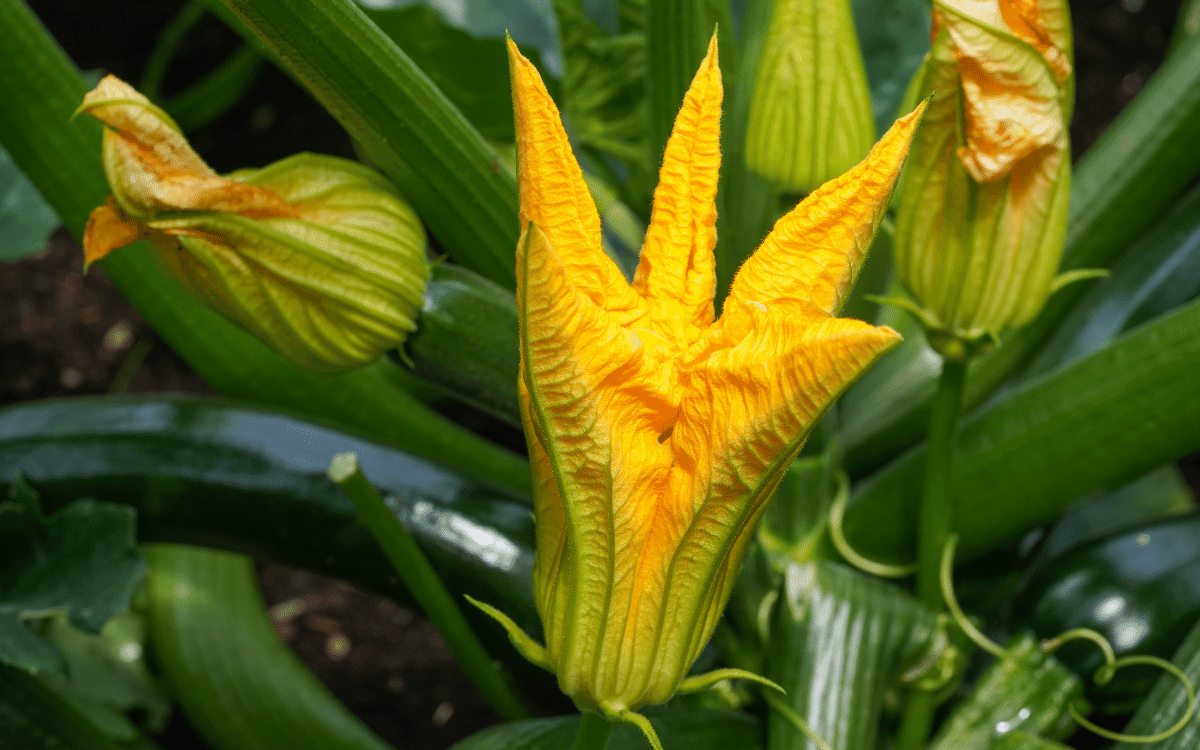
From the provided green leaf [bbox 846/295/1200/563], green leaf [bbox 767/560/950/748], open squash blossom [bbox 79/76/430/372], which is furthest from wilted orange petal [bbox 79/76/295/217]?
green leaf [bbox 846/295/1200/563]

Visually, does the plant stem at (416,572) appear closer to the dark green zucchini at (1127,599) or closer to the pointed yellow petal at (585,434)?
the pointed yellow petal at (585,434)

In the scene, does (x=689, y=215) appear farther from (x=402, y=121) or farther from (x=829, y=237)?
(x=402, y=121)

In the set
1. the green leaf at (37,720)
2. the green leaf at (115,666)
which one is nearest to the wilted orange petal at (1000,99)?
the green leaf at (37,720)

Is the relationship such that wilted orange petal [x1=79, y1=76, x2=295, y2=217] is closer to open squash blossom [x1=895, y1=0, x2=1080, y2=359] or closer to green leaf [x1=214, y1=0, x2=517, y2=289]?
green leaf [x1=214, y1=0, x2=517, y2=289]

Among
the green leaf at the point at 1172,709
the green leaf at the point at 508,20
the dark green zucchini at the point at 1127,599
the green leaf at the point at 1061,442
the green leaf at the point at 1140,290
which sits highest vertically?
the green leaf at the point at 508,20

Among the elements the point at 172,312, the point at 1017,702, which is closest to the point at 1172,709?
the point at 1017,702

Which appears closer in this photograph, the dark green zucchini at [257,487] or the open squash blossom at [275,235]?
the open squash blossom at [275,235]

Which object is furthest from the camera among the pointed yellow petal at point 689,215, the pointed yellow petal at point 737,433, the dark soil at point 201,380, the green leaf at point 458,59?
the dark soil at point 201,380

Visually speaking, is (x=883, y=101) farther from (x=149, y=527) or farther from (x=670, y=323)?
(x=149, y=527)
